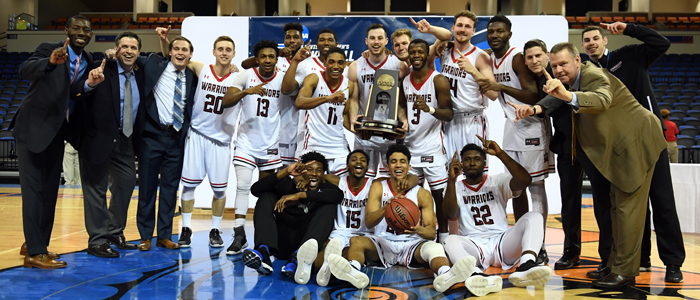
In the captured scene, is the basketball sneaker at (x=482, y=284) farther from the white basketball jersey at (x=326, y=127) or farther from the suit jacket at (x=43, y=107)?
→ the suit jacket at (x=43, y=107)

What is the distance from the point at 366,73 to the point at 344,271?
2.29 m

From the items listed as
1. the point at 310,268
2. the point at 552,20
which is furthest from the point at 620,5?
the point at 310,268

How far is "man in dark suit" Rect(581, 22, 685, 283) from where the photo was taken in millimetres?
3934

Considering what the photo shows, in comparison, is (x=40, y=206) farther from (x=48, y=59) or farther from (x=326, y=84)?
(x=326, y=84)

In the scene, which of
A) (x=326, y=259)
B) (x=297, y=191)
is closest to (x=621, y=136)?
(x=326, y=259)

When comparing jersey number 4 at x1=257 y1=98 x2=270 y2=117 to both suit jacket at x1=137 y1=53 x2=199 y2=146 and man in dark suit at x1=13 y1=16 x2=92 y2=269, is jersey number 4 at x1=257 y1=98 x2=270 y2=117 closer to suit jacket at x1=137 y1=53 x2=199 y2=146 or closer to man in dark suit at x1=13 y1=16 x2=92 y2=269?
suit jacket at x1=137 y1=53 x2=199 y2=146

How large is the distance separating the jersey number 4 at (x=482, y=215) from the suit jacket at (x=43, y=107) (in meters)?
3.60

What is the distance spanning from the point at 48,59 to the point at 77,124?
0.71 metres

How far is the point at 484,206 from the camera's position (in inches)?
175

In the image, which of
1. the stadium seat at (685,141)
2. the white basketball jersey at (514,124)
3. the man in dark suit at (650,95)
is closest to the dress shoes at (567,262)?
the man in dark suit at (650,95)

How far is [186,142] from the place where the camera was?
5.27 m


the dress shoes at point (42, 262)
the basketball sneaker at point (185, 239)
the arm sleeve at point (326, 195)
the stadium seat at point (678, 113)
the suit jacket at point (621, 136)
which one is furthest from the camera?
the stadium seat at point (678, 113)

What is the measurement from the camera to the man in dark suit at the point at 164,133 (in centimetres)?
508

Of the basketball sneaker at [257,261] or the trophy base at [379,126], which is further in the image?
the trophy base at [379,126]
